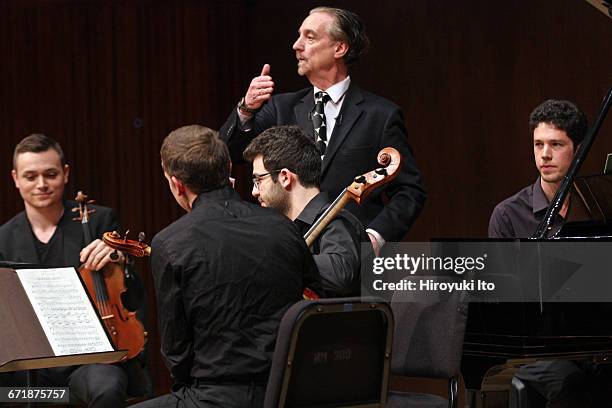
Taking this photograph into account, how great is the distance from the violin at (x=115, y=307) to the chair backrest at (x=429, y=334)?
2.99ft

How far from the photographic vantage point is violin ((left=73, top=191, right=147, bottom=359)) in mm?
3670

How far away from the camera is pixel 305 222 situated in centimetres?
318

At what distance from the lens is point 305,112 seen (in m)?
3.81

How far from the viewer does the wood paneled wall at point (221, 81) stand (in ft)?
16.7

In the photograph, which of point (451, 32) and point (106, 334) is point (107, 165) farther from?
point (106, 334)

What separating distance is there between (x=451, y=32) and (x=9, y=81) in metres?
2.35

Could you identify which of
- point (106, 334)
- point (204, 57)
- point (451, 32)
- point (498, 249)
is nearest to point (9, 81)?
point (204, 57)

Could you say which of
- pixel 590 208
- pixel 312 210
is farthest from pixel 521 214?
pixel 312 210

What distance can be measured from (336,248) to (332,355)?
52 centimetres

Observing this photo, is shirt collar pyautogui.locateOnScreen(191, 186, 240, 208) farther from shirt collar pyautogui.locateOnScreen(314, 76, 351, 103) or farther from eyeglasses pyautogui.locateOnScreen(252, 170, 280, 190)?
shirt collar pyautogui.locateOnScreen(314, 76, 351, 103)

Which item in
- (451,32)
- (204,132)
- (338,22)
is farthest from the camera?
(451,32)

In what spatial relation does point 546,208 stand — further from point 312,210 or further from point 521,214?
point 312,210

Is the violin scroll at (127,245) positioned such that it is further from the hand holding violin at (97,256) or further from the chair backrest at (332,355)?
the chair backrest at (332,355)

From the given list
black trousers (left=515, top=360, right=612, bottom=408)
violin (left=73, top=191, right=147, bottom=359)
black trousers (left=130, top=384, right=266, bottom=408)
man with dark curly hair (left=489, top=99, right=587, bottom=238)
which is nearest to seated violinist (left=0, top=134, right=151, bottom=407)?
violin (left=73, top=191, right=147, bottom=359)
